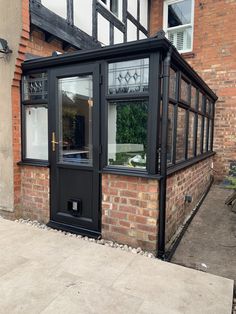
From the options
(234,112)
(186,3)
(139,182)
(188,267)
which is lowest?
(188,267)

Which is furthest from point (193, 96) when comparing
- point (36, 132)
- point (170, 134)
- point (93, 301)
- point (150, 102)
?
point (93, 301)

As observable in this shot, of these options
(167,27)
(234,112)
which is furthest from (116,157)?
(167,27)

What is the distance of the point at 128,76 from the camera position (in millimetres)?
2967

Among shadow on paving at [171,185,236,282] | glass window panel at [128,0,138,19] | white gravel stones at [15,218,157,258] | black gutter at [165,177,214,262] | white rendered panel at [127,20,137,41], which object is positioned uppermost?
glass window panel at [128,0,138,19]

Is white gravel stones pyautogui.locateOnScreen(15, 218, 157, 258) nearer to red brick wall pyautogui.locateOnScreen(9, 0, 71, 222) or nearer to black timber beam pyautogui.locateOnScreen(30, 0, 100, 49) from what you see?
red brick wall pyautogui.locateOnScreen(9, 0, 71, 222)

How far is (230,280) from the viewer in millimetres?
2385

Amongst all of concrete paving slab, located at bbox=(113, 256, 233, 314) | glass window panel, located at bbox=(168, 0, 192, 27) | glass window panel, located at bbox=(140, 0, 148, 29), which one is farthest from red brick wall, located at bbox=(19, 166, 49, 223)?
glass window panel, located at bbox=(168, 0, 192, 27)

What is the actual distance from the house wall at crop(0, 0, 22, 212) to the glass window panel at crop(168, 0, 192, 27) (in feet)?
17.4

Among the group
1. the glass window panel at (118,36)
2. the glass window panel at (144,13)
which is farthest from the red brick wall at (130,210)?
the glass window panel at (144,13)

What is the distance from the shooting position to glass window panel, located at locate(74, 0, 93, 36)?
4635 millimetres

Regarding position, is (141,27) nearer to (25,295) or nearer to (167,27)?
(167,27)

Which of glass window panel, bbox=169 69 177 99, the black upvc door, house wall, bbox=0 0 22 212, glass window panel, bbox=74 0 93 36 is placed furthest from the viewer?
glass window panel, bbox=74 0 93 36

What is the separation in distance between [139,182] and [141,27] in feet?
18.8

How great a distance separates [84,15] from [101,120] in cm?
293
